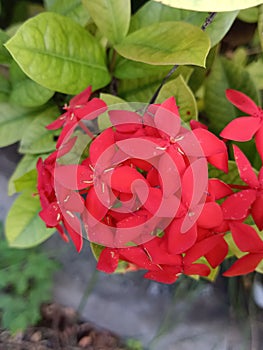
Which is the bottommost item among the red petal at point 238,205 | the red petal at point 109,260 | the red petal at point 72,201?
the red petal at point 109,260

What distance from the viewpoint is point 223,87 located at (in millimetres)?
805

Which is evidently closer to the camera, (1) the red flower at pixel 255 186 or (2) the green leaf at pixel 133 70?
(1) the red flower at pixel 255 186

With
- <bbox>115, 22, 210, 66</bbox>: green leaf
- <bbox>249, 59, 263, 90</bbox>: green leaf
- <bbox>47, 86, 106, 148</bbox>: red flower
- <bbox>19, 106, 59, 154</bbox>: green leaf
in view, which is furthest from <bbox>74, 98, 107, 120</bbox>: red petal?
<bbox>249, 59, 263, 90</bbox>: green leaf

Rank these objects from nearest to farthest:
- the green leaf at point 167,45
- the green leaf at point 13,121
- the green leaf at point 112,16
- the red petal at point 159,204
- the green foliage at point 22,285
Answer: the red petal at point 159,204
the green leaf at point 167,45
the green leaf at point 112,16
the green leaf at point 13,121
the green foliage at point 22,285

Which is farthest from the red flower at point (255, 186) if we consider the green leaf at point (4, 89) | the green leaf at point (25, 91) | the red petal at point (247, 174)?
the green leaf at point (4, 89)

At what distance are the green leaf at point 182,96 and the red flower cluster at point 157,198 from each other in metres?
0.13

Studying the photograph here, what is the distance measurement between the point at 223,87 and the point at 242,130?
27cm

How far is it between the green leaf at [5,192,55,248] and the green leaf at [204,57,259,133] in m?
0.32

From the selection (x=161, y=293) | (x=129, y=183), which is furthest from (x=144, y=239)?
(x=161, y=293)

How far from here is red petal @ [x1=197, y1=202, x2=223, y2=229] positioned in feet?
1.64

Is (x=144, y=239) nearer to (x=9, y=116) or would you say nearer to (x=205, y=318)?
(x=9, y=116)

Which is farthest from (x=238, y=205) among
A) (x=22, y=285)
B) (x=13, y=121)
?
(x=22, y=285)

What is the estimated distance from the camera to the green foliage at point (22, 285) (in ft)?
3.29

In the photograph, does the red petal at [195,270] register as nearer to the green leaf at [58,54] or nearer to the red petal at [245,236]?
the red petal at [245,236]
